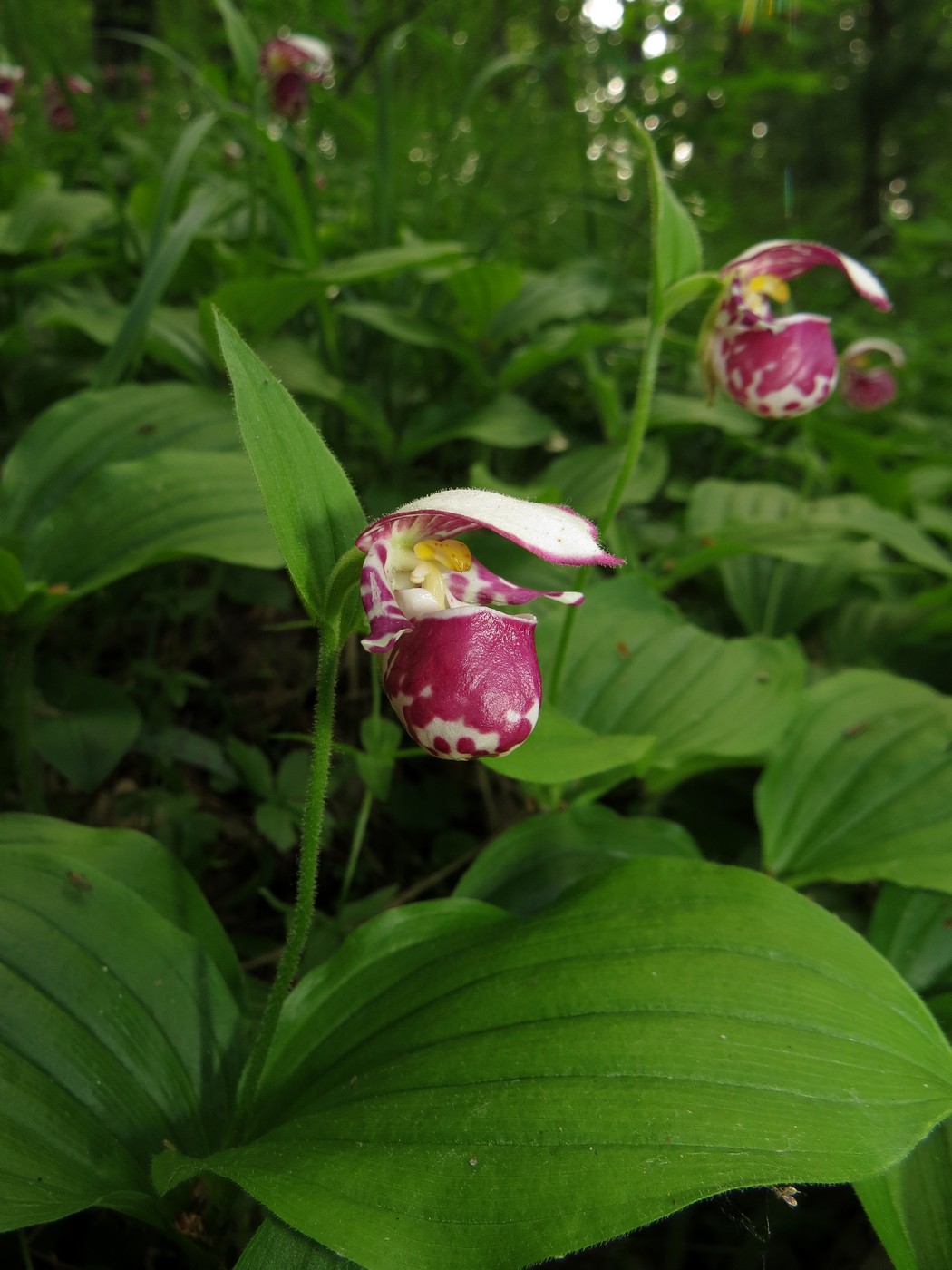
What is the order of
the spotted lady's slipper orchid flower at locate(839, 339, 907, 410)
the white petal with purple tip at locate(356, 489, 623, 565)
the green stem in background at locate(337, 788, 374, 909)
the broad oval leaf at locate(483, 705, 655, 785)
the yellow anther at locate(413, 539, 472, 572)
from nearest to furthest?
1. the white petal with purple tip at locate(356, 489, 623, 565)
2. the yellow anther at locate(413, 539, 472, 572)
3. the broad oval leaf at locate(483, 705, 655, 785)
4. the green stem in background at locate(337, 788, 374, 909)
5. the spotted lady's slipper orchid flower at locate(839, 339, 907, 410)

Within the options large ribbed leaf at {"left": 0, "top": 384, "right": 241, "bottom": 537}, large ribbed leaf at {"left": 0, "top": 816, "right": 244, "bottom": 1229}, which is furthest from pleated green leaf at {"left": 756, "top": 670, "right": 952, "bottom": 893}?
large ribbed leaf at {"left": 0, "top": 384, "right": 241, "bottom": 537}

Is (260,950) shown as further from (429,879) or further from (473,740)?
(473,740)

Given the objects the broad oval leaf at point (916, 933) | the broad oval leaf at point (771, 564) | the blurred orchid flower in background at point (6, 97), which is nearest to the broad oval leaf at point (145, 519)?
the broad oval leaf at point (916, 933)

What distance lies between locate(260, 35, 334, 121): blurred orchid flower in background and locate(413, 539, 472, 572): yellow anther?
2.47m

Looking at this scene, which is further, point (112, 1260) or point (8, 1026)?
point (112, 1260)

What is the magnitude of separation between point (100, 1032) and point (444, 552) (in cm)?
70

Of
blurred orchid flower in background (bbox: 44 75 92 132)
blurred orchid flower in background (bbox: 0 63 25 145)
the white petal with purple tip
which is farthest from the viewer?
blurred orchid flower in background (bbox: 44 75 92 132)

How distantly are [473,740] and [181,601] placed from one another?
125cm

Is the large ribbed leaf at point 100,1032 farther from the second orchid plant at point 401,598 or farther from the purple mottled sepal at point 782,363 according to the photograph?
the purple mottled sepal at point 782,363

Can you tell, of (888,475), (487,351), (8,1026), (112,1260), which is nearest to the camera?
(8,1026)

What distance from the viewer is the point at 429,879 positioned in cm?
156

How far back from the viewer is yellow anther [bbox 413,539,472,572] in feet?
2.77

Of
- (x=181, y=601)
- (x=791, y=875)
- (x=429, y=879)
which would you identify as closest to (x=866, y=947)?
(x=791, y=875)

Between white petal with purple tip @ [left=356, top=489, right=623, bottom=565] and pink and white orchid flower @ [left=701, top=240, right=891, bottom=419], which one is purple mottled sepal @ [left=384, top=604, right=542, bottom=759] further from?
pink and white orchid flower @ [left=701, top=240, right=891, bottom=419]
